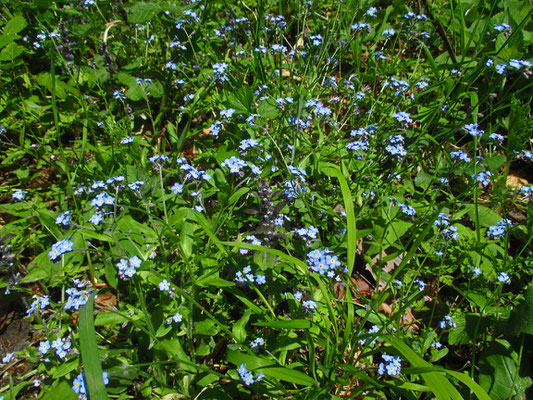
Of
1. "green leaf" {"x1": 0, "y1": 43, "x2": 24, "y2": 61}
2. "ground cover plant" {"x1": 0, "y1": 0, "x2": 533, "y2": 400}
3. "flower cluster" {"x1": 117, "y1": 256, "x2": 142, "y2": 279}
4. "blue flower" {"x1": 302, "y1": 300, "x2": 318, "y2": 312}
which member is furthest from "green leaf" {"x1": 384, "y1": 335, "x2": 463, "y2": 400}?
"green leaf" {"x1": 0, "y1": 43, "x2": 24, "y2": 61}

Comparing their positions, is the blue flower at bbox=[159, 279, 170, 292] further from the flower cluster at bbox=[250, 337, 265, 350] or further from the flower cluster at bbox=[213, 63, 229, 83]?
the flower cluster at bbox=[213, 63, 229, 83]

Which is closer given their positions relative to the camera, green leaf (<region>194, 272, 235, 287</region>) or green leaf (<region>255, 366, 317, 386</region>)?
green leaf (<region>255, 366, 317, 386</region>)

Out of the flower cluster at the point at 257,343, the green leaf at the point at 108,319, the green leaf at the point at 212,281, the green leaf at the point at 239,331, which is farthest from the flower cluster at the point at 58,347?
the flower cluster at the point at 257,343

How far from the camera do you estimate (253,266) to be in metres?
2.47

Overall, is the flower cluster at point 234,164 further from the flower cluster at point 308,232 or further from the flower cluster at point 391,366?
the flower cluster at point 391,366

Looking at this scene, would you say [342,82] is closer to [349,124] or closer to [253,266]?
[349,124]

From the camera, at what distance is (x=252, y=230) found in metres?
2.80

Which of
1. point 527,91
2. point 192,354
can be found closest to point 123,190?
point 192,354

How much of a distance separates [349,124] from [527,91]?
190 cm

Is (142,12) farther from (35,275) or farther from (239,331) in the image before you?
(239,331)

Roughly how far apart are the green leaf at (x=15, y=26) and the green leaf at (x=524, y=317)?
4706 mm

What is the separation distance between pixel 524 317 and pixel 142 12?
148 inches

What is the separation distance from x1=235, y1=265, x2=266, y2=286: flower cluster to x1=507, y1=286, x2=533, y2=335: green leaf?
1.52m

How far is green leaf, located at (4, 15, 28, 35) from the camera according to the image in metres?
3.56
